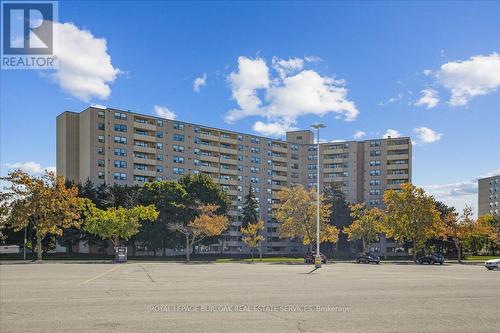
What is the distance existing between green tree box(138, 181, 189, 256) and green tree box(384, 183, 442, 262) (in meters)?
31.4

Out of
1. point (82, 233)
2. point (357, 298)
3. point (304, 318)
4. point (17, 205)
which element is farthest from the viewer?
point (82, 233)

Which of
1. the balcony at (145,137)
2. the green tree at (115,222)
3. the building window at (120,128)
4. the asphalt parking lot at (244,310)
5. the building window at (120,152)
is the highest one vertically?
the building window at (120,128)

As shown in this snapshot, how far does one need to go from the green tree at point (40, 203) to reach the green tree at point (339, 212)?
62.0 meters

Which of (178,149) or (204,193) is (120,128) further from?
(204,193)

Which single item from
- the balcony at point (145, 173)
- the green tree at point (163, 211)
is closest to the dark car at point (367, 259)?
the green tree at point (163, 211)

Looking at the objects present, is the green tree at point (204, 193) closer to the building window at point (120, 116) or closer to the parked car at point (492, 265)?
the building window at point (120, 116)

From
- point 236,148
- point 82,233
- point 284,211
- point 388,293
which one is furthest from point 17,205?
point 236,148

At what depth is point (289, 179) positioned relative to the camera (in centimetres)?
12912

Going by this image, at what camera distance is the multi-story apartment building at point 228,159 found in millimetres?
97125

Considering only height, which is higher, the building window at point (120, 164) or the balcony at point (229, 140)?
the balcony at point (229, 140)

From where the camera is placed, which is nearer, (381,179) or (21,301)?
(21,301)

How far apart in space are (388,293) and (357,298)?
8.53 feet

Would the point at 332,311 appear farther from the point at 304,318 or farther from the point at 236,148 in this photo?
the point at 236,148

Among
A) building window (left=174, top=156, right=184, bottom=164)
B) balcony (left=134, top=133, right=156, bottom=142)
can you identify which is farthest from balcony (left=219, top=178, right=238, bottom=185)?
balcony (left=134, top=133, right=156, bottom=142)
